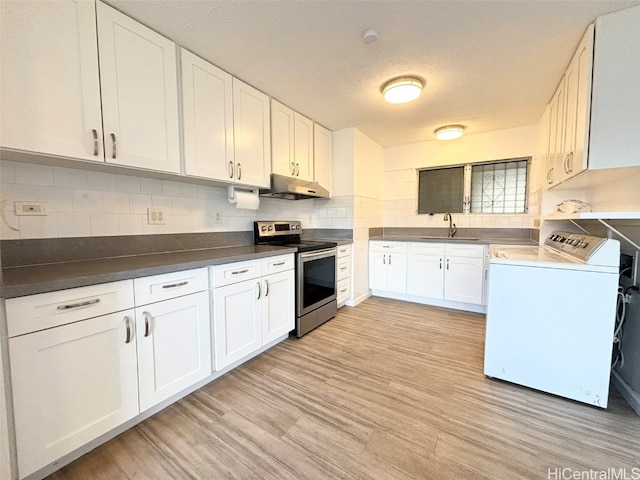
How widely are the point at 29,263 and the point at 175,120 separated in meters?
1.19

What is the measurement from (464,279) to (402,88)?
7.68 feet

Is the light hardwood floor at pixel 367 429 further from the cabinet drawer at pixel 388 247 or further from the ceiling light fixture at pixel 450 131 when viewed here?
the ceiling light fixture at pixel 450 131

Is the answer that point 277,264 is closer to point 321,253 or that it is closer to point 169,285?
point 321,253

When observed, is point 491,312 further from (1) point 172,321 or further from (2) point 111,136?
(2) point 111,136

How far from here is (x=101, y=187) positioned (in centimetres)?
173

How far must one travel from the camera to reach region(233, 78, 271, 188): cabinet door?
2.22m

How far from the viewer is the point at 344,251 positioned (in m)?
3.27

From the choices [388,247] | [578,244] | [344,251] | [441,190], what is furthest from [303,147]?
[578,244]

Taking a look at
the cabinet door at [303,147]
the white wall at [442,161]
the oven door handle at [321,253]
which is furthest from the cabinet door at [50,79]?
the white wall at [442,161]

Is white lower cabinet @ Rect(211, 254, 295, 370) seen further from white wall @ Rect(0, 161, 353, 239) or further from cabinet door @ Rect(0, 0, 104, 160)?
cabinet door @ Rect(0, 0, 104, 160)

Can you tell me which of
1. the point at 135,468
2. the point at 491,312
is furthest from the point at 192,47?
the point at 491,312

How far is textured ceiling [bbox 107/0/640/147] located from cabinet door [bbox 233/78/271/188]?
12cm

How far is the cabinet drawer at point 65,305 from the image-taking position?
1.02m

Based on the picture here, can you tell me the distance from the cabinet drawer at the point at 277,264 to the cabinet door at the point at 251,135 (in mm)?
730
